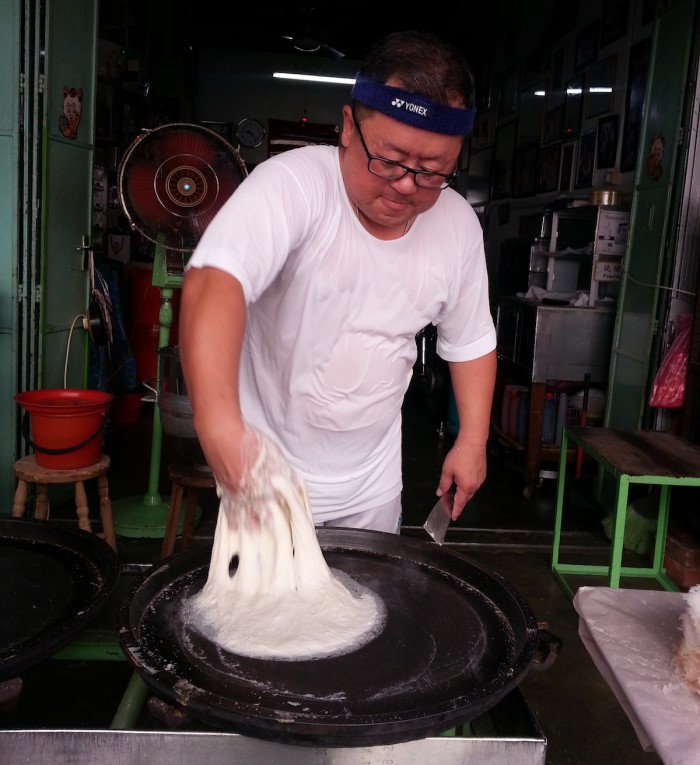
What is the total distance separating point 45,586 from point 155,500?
2.43m

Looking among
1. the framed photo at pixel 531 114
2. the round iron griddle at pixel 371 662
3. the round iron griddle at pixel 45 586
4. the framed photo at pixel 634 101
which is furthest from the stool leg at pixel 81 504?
the framed photo at pixel 531 114

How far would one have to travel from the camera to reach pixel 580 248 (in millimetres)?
5285

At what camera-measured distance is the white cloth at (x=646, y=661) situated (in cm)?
126

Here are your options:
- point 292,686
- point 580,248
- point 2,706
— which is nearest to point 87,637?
point 2,706

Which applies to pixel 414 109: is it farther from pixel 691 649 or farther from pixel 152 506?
pixel 152 506

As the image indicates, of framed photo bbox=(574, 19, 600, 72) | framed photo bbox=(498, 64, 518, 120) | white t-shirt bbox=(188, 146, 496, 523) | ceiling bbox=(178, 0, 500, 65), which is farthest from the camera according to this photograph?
ceiling bbox=(178, 0, 500, 65)

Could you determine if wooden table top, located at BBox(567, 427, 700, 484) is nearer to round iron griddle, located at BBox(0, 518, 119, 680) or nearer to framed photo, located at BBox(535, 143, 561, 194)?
round iron griddle, located at BBox(0, 518, 119, 680)

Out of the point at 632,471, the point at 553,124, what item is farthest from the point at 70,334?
the point at 553,124

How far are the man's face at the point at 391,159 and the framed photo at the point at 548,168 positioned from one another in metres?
5.25

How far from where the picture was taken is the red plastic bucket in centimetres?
324

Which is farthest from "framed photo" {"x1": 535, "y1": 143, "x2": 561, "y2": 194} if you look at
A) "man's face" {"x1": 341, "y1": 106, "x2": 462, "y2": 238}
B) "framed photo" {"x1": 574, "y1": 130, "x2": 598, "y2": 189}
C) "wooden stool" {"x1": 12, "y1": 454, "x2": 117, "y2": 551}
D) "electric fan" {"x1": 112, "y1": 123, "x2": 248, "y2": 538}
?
"man's face" {"x1": 341, "y1": 106, "x2": 462, "y2": 238}

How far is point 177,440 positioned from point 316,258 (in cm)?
191

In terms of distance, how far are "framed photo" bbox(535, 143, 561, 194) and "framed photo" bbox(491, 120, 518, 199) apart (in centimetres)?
86

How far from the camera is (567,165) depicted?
246 inches
